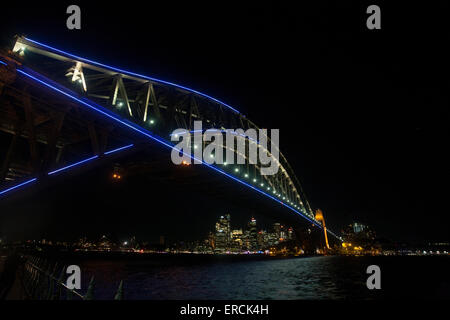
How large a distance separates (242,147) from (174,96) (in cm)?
2479

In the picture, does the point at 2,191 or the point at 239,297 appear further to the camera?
the point at 239,297

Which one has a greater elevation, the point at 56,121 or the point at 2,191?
the point at 56,121

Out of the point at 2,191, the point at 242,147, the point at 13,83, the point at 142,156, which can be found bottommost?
the point at 2,191

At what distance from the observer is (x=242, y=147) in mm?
49594

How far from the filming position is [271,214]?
5472cm
